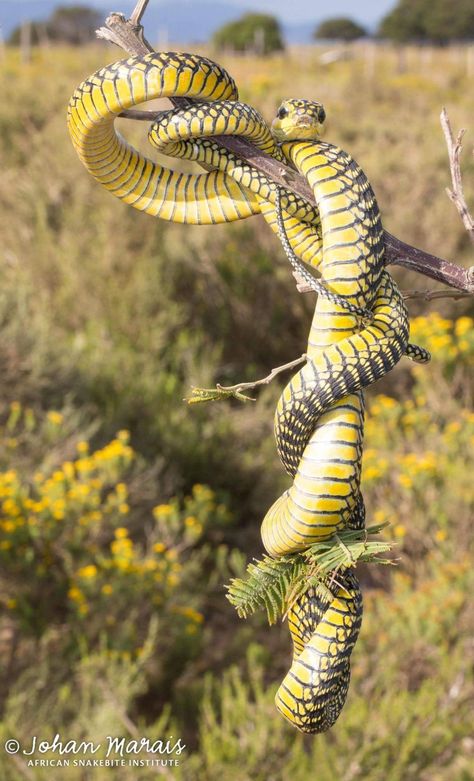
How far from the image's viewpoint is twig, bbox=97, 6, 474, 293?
1.25 meters

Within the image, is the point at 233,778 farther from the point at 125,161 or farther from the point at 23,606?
the point at 125,161

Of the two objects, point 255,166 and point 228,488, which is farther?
point 228,488

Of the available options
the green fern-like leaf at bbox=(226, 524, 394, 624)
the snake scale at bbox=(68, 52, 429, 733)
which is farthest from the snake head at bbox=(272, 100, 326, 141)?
the green fern-like leaf at bbox=(226, 524, 394, 624)

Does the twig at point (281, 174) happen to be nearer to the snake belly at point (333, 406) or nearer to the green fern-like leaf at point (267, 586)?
the snake belly at point (333, 406)

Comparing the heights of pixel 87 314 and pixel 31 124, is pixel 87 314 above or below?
below

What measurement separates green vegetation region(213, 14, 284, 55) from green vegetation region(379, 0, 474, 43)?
13.9 m

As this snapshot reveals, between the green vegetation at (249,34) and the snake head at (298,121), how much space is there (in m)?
34.2

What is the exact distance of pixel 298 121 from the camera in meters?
1.30

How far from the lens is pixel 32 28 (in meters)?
37.0

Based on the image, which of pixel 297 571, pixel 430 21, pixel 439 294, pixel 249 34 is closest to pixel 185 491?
pixel 439 294

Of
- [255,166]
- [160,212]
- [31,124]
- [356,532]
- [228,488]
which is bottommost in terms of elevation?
[228,488]

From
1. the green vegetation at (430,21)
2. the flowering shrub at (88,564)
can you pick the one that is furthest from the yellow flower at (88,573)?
the green vegetation at (430,21)

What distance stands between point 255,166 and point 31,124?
10.1 metres

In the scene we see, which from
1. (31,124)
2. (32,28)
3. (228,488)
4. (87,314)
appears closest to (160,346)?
(87,314)
